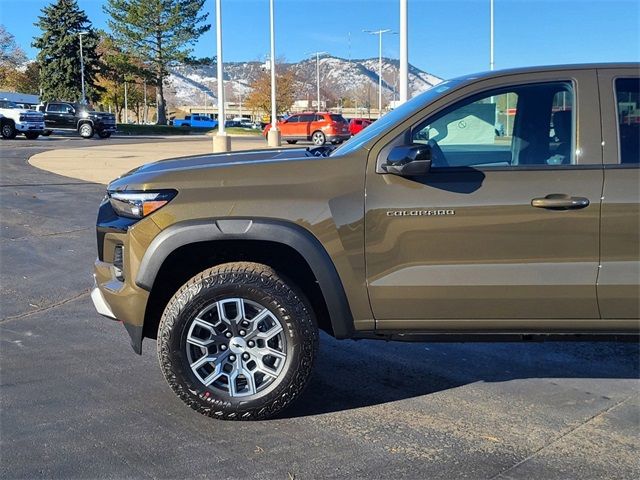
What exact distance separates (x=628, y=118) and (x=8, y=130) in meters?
34.7

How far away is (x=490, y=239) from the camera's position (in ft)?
11.6

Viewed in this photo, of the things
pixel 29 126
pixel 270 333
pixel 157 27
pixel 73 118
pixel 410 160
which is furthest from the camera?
pixel 157 27

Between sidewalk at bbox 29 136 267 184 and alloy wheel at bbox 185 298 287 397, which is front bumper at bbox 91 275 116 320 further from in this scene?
sidewalk at bbox 29 136 267 184

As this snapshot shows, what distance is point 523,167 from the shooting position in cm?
363

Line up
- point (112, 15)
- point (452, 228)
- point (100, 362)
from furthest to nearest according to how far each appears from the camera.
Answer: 1. point (112, 15)
2. point (100, 362)
3. point (452, 228)

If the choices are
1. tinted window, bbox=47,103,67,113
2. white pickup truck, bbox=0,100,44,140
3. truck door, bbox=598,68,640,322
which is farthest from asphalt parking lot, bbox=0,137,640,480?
tinted window, bbox=47,103,67,113

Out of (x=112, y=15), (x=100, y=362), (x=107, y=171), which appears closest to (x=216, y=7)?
(x=107, y=171)

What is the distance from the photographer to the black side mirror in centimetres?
346

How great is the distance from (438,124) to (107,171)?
51.8 ft

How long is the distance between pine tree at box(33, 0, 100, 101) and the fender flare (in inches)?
2639

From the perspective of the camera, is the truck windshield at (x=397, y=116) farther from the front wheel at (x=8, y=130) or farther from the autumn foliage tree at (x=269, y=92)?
the autumn foliage tree at (x=269, y=92)

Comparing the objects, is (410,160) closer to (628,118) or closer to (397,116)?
(397,116)

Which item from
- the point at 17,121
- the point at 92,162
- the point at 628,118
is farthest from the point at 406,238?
the point at 17,121

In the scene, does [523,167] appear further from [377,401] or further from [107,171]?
[107,171]
